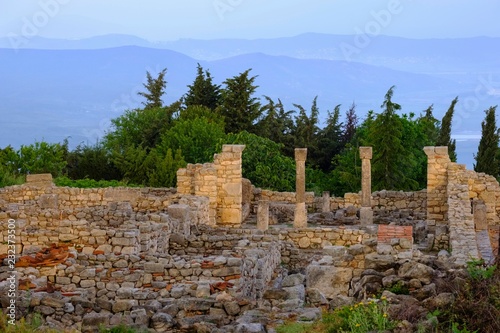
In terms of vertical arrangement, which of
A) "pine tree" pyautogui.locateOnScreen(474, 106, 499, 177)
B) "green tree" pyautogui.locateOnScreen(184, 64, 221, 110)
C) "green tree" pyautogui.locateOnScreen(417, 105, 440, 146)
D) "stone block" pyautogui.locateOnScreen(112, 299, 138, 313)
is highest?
"green tree" pyautogui.locateOnScreen(184, 64, 221, 110)

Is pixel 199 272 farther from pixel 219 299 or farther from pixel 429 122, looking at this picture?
pixel 429 122

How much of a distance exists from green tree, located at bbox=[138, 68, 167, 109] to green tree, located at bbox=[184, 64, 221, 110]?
9.05 metres

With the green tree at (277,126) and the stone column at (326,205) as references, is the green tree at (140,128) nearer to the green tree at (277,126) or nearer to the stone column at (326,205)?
the green tree at (277,126)

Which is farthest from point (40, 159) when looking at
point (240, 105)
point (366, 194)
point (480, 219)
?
point (480, 219)

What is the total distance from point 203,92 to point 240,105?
5804mm

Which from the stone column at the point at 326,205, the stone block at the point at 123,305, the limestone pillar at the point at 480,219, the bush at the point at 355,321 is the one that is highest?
the stone column at the point at 326,205

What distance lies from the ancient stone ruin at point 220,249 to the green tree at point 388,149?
12.5m

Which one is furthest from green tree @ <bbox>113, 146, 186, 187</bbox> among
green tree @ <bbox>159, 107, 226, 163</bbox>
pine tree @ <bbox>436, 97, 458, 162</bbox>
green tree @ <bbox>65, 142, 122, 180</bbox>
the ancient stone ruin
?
pine tree @ <bbox>436, 97, 458, 162</bbox>

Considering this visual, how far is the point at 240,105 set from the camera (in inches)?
2007

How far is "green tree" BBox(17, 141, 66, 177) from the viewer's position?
40344 mm

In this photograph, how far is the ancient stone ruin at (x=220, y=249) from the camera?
10.1 metres

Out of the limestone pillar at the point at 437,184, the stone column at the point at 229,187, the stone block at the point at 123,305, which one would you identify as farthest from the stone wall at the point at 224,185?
the stone block at the point at 123,305

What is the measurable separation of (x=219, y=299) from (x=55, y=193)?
1449 cm

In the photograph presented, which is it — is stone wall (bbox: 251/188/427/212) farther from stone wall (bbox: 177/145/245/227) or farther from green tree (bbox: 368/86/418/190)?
green tree (bbox: 368/86/418/190)
